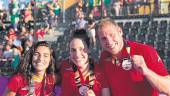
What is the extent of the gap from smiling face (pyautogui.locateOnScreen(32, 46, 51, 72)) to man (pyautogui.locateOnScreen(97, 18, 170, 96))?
1.61ft

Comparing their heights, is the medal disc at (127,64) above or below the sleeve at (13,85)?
above

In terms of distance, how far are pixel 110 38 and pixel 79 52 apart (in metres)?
0.36

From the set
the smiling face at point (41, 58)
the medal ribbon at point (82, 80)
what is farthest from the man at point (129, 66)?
the smiling face at point (41, 58)

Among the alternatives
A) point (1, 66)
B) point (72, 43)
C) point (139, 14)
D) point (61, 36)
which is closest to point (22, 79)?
point (72, 43)

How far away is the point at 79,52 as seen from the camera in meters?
4.26

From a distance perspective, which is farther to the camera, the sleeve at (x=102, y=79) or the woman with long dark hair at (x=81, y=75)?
the sleeve at (x=102, y=79)

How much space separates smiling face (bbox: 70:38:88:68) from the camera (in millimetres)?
4262

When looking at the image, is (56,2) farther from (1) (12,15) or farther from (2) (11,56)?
(2) (11,56)

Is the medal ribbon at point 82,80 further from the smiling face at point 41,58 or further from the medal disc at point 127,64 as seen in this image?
the medal disc at point 127,64

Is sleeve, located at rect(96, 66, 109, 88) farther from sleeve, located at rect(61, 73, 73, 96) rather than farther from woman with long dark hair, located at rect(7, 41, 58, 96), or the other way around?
woman with long dark hair, located at rect(7, 41, 58, 96)

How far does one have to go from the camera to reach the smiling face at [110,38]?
4016 mm

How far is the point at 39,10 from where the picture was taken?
14492 millimetres

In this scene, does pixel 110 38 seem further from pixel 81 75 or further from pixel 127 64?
pixel 81 75

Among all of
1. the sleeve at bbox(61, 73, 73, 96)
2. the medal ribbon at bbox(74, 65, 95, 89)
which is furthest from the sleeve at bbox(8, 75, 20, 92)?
the medal ribbon at bbox(74, 65, 95, 89)
